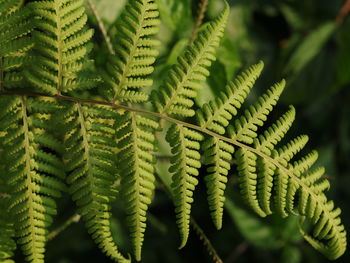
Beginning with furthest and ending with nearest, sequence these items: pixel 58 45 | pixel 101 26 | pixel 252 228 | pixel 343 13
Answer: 1. pixel 343 13
2. pixel 252 228
3. pixel 101 26
4. pixel 58 45

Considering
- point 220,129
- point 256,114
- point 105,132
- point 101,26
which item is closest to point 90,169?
point 105,132

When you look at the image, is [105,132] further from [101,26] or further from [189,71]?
[101,26]

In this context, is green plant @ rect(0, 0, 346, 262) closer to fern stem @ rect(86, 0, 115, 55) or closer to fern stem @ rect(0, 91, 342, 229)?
fern stem @ rect(0, 91, 342, 229)

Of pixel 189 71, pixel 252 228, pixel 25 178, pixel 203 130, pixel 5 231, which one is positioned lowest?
pixel 252 228

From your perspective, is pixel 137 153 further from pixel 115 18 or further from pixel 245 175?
pixel 115 18

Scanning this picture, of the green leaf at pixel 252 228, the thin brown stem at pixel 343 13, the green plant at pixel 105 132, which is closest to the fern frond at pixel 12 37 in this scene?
the green plant at pixel 105 132

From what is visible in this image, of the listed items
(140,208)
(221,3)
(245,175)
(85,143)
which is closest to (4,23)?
(85,143)
